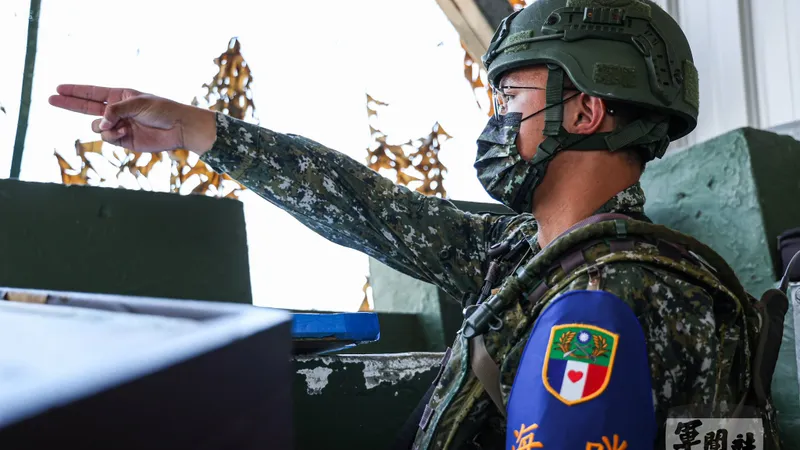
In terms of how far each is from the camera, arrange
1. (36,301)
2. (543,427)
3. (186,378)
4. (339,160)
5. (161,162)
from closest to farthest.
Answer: (186,378) → (36,301) → (543,427) → (339,160) → (161,162)

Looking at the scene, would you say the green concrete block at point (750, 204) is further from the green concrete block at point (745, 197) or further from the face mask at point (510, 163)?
the face mask at point (510, 163)

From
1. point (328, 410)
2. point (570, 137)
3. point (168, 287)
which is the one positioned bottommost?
point (328, 410)

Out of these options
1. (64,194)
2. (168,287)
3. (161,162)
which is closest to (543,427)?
(168,287)

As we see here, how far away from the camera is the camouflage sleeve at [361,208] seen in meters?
1.58

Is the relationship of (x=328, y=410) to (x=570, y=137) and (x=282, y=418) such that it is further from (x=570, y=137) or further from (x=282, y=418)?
(x=282, y=418)

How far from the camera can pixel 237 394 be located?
357mm

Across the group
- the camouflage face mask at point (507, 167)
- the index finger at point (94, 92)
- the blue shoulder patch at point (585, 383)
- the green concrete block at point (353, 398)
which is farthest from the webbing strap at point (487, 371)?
the index finger at point (94, 92)

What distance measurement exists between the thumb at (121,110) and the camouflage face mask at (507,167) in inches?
26.1

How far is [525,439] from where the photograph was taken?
95 cm

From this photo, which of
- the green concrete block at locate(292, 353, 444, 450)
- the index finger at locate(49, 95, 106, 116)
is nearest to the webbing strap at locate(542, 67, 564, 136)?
the green concrete block at locate(292, 353, 444, 450)

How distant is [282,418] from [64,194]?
151cm

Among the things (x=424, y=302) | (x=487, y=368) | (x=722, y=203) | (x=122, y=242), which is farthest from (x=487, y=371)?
(x=424, y=302)

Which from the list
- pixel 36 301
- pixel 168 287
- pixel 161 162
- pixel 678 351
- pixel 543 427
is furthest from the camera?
pixel 161 162

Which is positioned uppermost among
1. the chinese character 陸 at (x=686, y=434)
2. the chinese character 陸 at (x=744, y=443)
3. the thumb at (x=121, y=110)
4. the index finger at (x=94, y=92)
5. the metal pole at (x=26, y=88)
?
the metal pole at (x=26, y=88)
